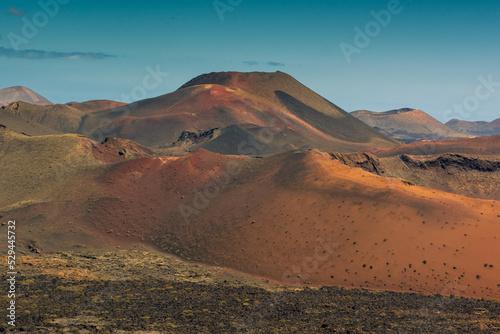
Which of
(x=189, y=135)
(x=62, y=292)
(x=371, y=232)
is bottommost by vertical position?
(x=62, y=292)

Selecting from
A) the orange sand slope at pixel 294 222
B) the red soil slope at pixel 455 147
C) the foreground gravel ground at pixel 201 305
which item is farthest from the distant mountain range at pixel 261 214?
the red soil slope at pixel 455 147

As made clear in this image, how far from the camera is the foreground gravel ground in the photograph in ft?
109

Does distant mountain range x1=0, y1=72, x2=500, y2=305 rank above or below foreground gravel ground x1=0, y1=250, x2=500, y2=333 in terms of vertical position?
above

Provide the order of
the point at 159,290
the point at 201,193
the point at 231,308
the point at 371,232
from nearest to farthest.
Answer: the point at 231,308 < the point at 159,290 < the point at 371,232 < the point at 201,193

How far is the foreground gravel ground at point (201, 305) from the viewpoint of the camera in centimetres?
3316

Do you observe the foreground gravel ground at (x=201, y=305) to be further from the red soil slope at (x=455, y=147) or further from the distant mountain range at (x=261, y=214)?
the red soil slope at (x=455, y=147)

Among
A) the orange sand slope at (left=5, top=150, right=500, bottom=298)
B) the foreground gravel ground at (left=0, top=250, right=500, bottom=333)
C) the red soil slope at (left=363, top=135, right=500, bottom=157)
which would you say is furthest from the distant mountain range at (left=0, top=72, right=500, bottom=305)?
the red soil slope at (left=363, top=135, right=500, bottom=157)

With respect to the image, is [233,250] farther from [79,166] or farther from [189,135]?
[189,135]

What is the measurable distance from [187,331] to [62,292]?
13.5 meters

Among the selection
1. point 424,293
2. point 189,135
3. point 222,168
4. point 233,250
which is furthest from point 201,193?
point 189,135

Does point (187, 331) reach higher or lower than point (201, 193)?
lower

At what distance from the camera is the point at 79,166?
8206 centimetres

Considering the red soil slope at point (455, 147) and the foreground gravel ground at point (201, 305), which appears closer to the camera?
the foreground gravel ground at point (201, 305)

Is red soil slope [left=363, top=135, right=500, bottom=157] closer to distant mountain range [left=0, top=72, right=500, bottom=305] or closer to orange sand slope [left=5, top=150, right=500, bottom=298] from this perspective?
distant mountain range [left=0, top=72, right=500, bottom=305]
